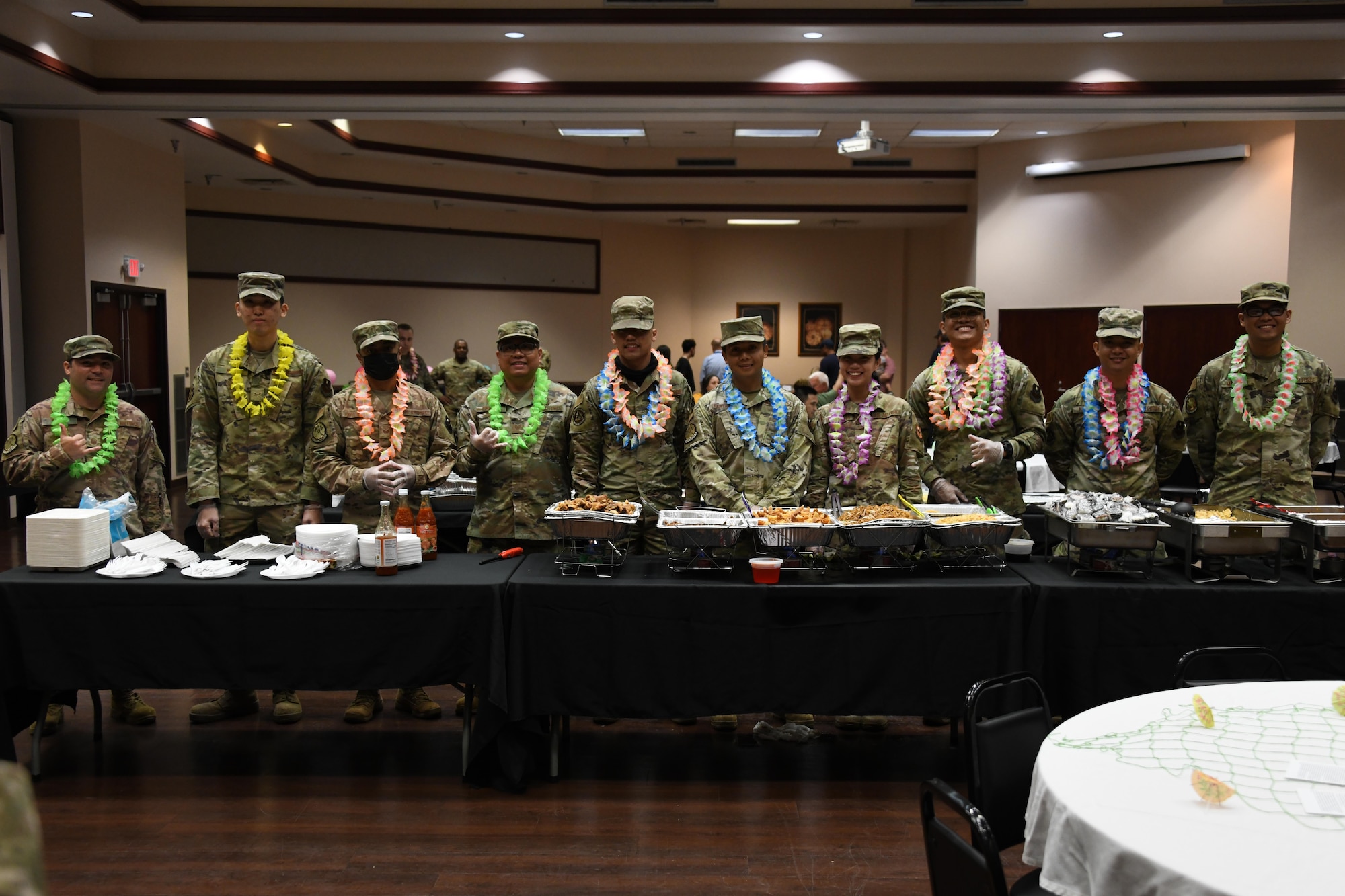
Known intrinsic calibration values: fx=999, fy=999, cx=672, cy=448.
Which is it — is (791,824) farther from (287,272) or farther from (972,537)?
(287,272)

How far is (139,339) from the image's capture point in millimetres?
9117

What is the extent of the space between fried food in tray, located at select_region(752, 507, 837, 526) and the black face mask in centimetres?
163

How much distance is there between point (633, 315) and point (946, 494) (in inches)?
57.8

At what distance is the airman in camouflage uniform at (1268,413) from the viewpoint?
430cm

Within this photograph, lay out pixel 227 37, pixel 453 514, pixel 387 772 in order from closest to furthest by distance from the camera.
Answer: pixel 387 772, pixel 453 514, pixel 227 37

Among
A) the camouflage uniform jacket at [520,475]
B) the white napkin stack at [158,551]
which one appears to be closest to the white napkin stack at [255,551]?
the white napkin stack at [158,551]

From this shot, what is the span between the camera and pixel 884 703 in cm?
338

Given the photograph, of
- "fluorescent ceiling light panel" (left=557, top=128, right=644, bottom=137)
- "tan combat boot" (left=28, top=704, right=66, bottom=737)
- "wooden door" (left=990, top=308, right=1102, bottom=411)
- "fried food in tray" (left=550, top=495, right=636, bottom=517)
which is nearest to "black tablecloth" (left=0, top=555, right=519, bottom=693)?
"fried food in tray" (left=550, top=495, right=636, bottom=517)

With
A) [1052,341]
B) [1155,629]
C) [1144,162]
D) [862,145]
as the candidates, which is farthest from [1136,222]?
[1155,629]

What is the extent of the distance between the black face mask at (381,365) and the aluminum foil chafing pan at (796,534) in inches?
65.4

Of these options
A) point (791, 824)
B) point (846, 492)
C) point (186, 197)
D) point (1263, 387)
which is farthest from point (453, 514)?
point (186, 197)

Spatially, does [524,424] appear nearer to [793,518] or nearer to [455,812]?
[793,518]

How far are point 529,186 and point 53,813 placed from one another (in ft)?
36.1

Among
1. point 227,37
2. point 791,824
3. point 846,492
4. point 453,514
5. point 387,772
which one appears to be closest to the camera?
point 791,824
